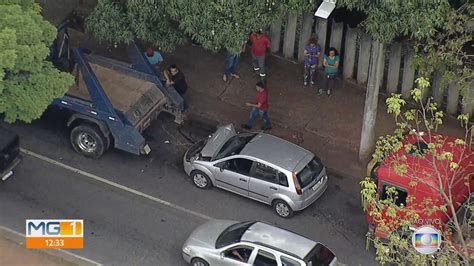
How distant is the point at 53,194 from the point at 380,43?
27.7ft

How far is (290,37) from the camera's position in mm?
25547

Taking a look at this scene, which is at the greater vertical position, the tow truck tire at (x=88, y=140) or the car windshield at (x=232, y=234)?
the tow truck tire at (x=88, y=140)

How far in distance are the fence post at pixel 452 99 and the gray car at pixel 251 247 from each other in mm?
6672

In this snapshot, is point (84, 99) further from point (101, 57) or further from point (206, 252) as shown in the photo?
point (206, 252)

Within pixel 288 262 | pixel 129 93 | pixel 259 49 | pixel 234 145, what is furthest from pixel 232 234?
pixel 259 49

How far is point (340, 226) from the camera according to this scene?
820 inches

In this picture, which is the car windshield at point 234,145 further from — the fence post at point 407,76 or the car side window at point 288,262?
the fence post at point 407,76

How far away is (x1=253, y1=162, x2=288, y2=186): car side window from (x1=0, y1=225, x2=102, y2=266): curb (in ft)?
13.6

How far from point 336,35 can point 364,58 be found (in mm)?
993

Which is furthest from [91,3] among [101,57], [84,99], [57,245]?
[57,245]

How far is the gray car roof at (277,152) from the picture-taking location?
67.4ft

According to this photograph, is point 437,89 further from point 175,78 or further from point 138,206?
point 138,206

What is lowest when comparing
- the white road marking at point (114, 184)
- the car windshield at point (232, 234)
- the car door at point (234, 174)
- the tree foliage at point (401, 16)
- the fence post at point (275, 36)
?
the white road marking at point (114, 184)

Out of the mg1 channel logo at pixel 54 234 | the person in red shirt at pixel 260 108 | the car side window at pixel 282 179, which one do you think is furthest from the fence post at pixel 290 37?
the mg1 channel logo at pixel 54 234
